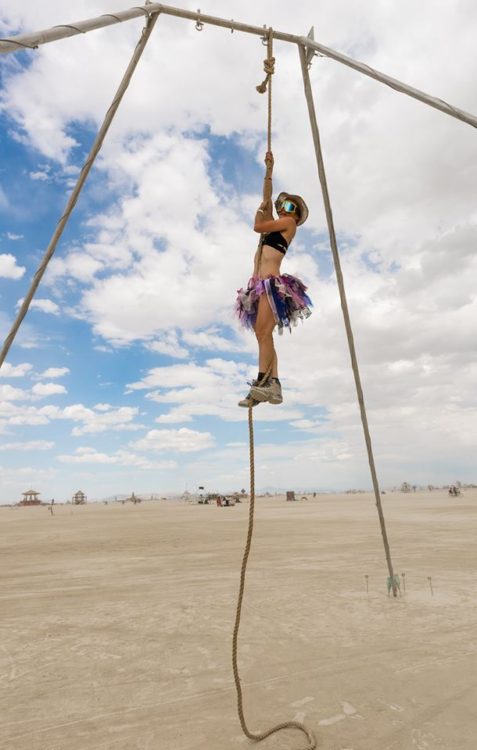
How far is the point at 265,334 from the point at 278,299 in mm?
307

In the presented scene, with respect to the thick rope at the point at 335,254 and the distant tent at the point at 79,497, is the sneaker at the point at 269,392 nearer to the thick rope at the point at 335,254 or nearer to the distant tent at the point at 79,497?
the thick rope at the point at 335,254

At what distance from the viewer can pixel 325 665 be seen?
5332mm

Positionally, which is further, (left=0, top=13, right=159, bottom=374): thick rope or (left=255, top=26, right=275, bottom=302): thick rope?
(left=255, top=26, right=275, bottom=302): thick rope

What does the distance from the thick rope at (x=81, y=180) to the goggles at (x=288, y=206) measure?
5.45 feet

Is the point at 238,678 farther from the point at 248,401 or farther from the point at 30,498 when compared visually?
the point at 30,498

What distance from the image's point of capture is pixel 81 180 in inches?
160

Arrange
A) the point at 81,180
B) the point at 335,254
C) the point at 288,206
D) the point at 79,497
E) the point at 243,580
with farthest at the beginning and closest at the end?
the point at 79,497 → the point at 335,254 → the point at 288,206 → the point at 81,180 → the point at 243,580

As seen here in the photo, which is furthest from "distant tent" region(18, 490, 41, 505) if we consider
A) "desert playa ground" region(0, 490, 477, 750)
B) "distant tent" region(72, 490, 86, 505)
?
"desert playa ground" region(0, 490, 477, 750)

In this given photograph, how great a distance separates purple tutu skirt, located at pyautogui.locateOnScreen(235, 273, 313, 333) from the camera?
3977 mm

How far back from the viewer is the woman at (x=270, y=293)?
3.88m

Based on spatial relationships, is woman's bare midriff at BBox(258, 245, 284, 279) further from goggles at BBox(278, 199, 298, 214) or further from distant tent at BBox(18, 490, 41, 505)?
distant tent at BBox(18, 490, 41, 505)

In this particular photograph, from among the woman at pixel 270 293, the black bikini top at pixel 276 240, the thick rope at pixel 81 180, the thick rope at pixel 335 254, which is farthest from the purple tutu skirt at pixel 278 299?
the thick rope at pixel 335 254

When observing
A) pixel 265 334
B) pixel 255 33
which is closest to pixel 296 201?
pixel 265 334

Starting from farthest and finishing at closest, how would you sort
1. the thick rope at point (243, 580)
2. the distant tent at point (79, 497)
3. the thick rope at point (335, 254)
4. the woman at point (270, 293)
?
the distant tent at point (79, 497), the thick rope at point (335, 254), the woman at point (270, 293), the thick rope at point (243, 580)
